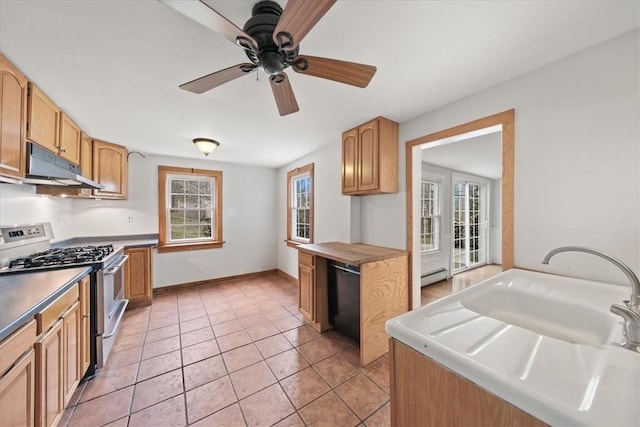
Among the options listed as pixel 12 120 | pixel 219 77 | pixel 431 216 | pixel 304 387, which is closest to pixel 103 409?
pixel 304 387

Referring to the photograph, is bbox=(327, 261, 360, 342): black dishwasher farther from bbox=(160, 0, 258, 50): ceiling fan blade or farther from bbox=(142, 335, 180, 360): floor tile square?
bbox=(160, 0, 258, 50): ceiling fan blade

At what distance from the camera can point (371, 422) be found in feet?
4.83

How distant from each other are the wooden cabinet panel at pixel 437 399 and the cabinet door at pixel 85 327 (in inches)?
86.1

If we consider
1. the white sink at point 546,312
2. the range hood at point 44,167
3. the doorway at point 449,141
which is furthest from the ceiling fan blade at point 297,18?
→ the range hood at point 44,167

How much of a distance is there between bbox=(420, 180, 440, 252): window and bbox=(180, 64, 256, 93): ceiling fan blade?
376 centimetres

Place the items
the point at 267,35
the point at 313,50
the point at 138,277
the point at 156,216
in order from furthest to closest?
the point at 156,216
the point at 138,277
the point at 313,50
the point at 267,35

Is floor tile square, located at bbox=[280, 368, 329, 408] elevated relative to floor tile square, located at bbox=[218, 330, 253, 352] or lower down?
lower down

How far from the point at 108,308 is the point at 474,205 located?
640 cm

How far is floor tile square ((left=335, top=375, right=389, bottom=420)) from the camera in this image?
5.16 feet

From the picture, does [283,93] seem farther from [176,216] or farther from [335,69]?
[176,216]

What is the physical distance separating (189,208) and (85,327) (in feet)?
8.64

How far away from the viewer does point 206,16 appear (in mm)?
876

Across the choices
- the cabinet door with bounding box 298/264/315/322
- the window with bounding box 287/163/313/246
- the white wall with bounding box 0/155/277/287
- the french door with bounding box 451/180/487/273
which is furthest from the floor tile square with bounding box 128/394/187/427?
the french door with bounding box 451/180/487/273

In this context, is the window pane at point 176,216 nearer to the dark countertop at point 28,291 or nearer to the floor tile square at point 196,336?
the floor tile square at point 196,336
